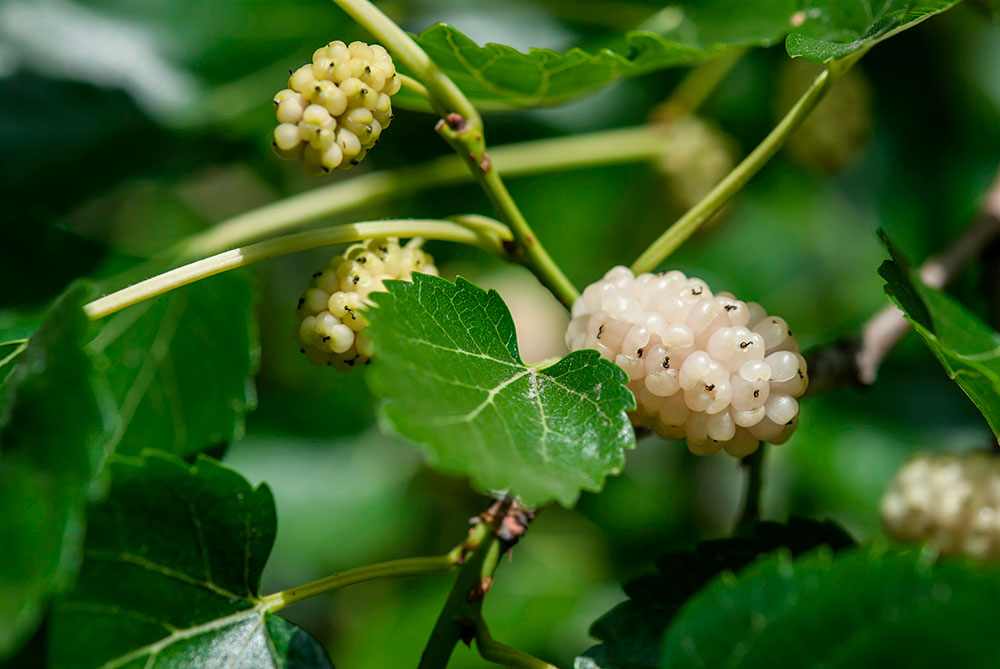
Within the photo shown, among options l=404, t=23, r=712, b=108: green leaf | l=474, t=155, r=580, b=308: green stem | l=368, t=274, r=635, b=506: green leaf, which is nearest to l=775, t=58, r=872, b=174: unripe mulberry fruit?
l=404, t=23, r=712, b=108: green leaf

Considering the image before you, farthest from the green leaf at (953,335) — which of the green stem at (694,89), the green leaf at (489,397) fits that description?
the green stem at (694,89)

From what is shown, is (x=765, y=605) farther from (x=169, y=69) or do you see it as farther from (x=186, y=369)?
(x=169, y=69)

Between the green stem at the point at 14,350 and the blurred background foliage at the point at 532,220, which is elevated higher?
the blurred background foliage at the point at 532,220

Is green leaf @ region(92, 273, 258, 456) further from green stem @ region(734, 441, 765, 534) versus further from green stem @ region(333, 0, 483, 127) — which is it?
green stem @ region(734, 441, 765, 534)

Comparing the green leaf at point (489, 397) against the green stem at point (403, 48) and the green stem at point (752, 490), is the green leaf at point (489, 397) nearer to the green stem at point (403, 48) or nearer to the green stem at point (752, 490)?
the green stem at point (403, 48)

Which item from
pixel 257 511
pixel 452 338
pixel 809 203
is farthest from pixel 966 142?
pixel 257 511

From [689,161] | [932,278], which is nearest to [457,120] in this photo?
[932,278]
